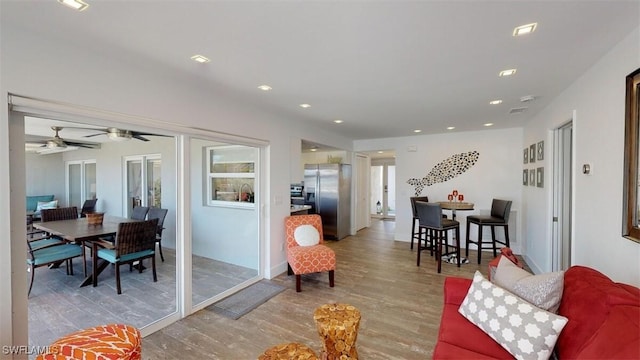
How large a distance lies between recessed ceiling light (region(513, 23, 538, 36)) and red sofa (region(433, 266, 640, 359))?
1565mm

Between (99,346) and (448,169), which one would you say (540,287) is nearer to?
(99,346)

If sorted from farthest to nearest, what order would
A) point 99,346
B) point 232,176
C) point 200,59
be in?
1. point 232,176
2. point 200,59
3. point 99,346

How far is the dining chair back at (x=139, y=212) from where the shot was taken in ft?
10.8

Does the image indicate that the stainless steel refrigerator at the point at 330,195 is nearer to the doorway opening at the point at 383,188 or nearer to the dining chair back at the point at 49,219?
the doorway opening at the point at 383,188

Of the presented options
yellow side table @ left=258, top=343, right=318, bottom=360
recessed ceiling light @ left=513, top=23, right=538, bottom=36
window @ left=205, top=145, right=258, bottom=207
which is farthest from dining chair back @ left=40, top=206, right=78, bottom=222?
recessed ceiling light @ left=513, top=23, right=538, bottom=36

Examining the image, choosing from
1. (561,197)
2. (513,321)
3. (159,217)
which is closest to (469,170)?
(561,197)

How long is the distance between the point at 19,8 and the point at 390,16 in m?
2.14

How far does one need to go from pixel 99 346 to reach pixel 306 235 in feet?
8.66

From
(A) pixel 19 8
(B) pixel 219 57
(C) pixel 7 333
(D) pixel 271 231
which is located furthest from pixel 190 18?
(D) pixel 271 231

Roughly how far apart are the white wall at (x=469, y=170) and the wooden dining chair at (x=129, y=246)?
16.3 feet

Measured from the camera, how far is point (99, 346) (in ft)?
4.86

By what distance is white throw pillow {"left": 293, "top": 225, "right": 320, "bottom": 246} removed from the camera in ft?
12.8

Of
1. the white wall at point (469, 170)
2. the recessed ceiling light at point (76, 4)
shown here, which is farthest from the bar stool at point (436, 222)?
the recessed ceiling light at point (76, 4)

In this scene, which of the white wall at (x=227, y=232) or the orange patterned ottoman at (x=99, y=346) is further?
the white wall at (x=227, y=232)
